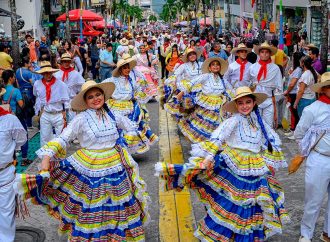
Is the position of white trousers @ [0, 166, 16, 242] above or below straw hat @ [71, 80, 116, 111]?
below

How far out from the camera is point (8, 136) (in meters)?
5.75


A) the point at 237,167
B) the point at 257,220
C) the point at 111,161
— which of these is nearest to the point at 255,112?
the point at 237,167

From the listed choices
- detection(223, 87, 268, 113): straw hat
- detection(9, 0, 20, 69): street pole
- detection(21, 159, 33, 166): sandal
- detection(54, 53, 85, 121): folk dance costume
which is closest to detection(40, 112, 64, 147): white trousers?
detection(21, 159, 33, 166): sandal

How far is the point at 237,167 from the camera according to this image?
5539 mm

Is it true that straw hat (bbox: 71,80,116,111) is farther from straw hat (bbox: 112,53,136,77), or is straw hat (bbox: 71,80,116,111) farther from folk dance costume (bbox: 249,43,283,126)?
folk dance costume (bbox: 249,43,283,126)

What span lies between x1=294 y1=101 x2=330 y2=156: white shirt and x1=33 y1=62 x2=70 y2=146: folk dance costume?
4.49 metres

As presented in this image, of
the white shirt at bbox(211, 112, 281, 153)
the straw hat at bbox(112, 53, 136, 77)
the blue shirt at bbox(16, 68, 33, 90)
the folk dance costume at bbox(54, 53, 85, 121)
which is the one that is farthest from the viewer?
the blue shirt at bbox(16, 68, 33, 90)

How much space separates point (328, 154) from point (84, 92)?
2.61 m

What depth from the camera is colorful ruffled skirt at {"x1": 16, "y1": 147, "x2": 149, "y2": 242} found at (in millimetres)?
5484

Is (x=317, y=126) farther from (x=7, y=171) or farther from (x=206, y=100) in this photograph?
(x=206, y=100)

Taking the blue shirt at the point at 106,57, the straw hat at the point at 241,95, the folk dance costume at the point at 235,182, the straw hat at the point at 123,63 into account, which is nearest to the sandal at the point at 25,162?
the straw hat at the point at 123,63

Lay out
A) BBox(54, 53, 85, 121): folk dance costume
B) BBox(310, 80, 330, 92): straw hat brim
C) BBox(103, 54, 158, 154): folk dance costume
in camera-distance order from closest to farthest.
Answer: BBox(310, 80, 330, 92): straw hat brim, BBox(103, 54, 158, 154): folk dance costume, BBox(54, 53, 85, 121): folk dance costume

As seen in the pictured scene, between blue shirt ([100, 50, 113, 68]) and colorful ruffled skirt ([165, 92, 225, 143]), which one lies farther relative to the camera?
blue shirt ([100, 50, 113, 68])

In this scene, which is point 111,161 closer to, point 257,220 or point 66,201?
point 66,201
